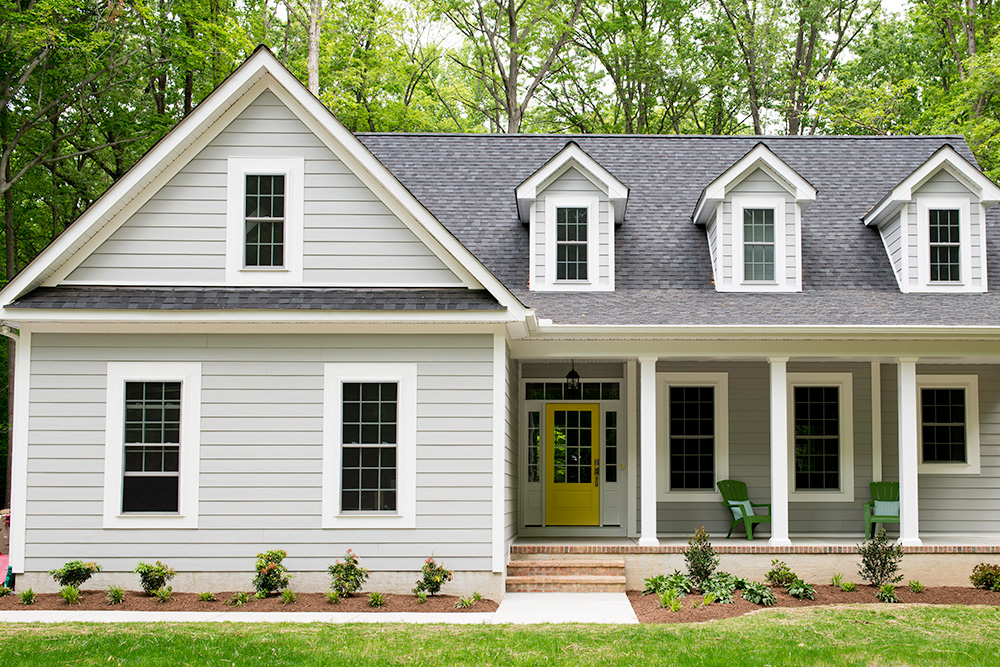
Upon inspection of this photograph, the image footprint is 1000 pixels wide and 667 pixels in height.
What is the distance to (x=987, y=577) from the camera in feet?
36.9

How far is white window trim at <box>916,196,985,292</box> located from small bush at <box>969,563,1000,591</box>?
431 centimetres

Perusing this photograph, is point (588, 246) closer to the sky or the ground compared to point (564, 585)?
closer to the sky

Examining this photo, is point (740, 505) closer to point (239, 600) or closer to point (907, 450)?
point (907, 450)

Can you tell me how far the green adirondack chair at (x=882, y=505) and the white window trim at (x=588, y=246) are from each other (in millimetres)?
4795

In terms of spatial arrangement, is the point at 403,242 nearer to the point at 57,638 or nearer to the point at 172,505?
the point at 172,505

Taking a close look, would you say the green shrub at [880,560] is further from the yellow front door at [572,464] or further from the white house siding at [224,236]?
the white house siding at [224,236]

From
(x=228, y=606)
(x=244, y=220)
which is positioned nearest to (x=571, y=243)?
(x=244, y=220)

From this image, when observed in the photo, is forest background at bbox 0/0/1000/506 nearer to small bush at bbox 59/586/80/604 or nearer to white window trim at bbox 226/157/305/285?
white window trim at bbox 226/157/305/285

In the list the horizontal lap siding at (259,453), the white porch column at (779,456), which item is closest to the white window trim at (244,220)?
the horizontal lap siding at (259,453)

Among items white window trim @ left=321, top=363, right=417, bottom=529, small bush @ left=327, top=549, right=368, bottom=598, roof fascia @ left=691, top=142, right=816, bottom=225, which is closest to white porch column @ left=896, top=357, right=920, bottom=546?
roof fascia @ left=691, top=142, right=816, bottom=225

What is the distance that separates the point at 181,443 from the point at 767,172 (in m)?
9.17

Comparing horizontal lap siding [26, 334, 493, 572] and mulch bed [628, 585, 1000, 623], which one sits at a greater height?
horizontal lap siding [26, 334, 493, 572]

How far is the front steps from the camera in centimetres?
1116

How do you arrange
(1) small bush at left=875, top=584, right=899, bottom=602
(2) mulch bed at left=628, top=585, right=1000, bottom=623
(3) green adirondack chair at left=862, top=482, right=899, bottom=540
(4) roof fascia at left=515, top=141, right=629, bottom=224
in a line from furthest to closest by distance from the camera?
(4) roof fascia at left=515, top=141, right=629, bottom=224, (3) green adirondack chair at left=862, top=482, right=899, bottom=540, (1) small bush at left=875, top=584, right=899, bottom=602, (2) mulch bed at left=628, top=585, right=1000, bottom=623
